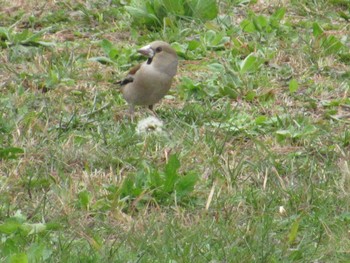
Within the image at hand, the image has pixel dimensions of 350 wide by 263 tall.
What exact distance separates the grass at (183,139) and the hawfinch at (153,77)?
5.2 inches

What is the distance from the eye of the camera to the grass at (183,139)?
543 cm

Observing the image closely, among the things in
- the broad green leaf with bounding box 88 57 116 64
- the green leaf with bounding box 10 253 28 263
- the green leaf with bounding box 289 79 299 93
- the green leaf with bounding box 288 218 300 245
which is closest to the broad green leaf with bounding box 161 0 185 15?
the broad green leaf with bounding box 88 57 116 64

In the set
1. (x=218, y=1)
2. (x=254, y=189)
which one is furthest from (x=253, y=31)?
(x=254, y=189)

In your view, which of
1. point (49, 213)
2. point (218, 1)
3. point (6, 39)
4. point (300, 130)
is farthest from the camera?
point (218, 1)

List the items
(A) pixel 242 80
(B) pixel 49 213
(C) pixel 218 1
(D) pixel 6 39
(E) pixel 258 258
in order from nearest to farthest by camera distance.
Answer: (E) pixel 258 258, (B) pixel 49 213, (A) pixel 242 80, (D) pixel 6 39, (C) pixel 218 1

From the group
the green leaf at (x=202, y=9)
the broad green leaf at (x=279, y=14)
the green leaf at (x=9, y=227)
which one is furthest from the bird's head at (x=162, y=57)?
the green leaf at (x=9, y=227)

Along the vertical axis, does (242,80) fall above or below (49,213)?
below

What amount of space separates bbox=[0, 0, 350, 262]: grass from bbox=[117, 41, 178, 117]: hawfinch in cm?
13

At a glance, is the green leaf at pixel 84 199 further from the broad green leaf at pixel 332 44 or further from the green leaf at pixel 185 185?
the broad green leaf at pixel 332 44

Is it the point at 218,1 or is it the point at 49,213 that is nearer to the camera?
the point at 49,213

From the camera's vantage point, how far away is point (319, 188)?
6000 mm

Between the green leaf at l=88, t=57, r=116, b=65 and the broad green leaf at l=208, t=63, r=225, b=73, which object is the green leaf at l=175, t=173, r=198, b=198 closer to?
the broad green leaf at l=208, t=63, r=225, b=73

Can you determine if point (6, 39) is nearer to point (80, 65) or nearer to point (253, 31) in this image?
point (80, 65)

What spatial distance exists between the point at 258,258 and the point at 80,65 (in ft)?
11.2
